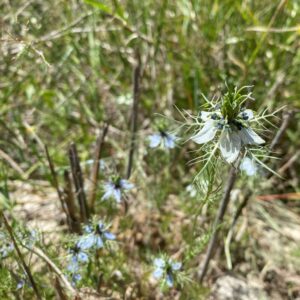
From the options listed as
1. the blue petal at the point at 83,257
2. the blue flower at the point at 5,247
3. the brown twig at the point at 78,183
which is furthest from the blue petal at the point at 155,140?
the blue flower at the point at 5,247

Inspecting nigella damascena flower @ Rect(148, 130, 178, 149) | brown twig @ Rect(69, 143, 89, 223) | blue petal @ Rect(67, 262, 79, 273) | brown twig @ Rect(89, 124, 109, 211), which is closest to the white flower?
nigella damascena flower @ Rect(148, 130, 178, 149)

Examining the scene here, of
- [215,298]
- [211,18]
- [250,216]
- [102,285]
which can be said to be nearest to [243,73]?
[211,18]

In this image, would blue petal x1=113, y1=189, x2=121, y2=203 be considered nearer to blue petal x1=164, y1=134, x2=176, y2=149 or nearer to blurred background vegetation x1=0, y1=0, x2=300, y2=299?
blue petal x1=164, y1=134, x2=176, y2=149

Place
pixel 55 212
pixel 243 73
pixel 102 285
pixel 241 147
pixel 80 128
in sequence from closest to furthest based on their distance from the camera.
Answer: pixel 241 147, pixel 102 285, pixel 55 212, pixel 243 73, pixel 80 128

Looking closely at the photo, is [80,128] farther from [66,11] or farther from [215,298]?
[215,298]

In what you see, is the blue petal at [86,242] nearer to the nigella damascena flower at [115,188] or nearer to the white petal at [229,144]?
the nigella damascena flower at [115,188]
